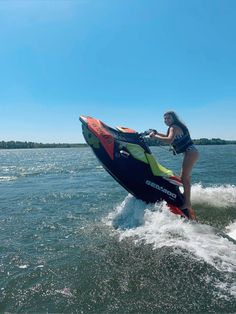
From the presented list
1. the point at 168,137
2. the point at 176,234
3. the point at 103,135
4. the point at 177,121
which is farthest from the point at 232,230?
the point at 103,135

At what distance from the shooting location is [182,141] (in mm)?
7316

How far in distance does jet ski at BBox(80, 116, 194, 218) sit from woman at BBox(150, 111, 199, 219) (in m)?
0.19

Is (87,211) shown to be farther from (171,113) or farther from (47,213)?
(171,113)

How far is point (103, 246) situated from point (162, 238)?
3.59 ft

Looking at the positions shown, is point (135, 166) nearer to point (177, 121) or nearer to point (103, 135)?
point (103, 135)

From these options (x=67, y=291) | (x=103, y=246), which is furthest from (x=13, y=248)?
(x=67, y=291)

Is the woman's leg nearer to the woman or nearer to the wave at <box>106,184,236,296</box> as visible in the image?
the woman

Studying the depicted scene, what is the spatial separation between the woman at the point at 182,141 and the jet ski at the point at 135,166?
7.4 inches

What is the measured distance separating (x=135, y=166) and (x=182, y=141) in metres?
1.14

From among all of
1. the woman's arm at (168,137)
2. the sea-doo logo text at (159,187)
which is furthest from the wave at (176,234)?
the woman's arm at (168,137)

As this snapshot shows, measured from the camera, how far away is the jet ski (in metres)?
7.50

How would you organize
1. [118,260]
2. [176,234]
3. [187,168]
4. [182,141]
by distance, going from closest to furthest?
[118,260], [176,234], [182,141], [187,168]

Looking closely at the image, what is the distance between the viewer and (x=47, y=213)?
9.09 m

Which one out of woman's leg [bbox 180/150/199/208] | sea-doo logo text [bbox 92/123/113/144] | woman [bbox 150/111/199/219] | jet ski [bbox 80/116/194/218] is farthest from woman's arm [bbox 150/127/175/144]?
sea-doo logo text [bbox 92/123/113/144]
